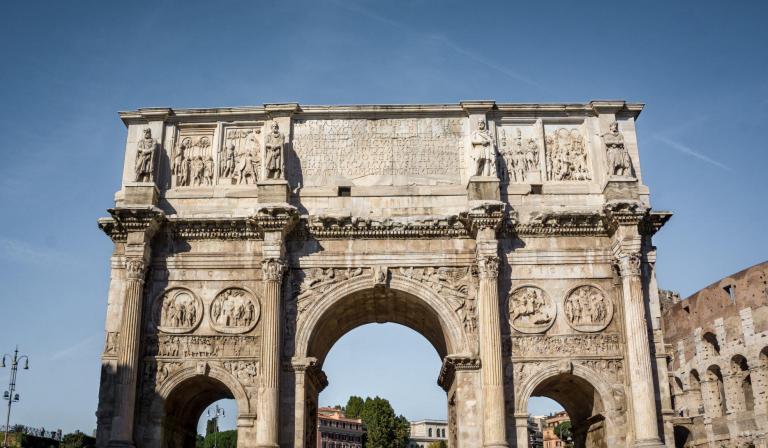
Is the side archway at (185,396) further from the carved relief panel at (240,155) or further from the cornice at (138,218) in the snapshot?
the carved relief panel at (240,155)

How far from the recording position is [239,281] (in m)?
16.2

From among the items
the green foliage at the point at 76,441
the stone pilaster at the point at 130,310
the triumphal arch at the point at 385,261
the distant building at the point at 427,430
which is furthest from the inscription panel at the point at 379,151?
the distant building at the point at 427,430

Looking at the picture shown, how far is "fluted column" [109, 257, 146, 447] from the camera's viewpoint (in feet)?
48.5

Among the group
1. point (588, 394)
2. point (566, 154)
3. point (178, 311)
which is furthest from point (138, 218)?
point (588, 394)

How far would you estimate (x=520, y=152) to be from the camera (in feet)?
56.4

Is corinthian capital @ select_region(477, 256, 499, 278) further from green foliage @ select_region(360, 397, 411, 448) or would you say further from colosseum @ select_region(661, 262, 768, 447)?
green foliage @ select_region(360, 397, 411, 448)

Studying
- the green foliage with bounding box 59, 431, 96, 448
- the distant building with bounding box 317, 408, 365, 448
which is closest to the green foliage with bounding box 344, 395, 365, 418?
the distant building with bounding box 317, 408, 365, 448

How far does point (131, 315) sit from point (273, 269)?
294 centimetres

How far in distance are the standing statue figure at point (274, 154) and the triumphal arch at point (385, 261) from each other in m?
0.05

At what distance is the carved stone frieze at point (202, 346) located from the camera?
51.8ft

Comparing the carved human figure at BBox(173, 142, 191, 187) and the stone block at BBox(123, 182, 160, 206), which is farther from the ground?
the carved human figure at BBox(173, 142, 191, 187)

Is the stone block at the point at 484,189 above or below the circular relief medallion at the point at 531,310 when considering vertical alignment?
above

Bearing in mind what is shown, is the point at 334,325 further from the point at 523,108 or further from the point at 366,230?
the point at 523,108

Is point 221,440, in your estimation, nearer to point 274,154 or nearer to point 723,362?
point 723,362
